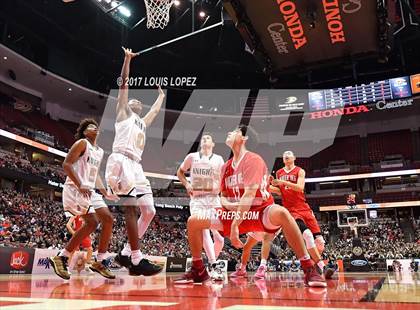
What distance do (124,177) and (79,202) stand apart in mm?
1013

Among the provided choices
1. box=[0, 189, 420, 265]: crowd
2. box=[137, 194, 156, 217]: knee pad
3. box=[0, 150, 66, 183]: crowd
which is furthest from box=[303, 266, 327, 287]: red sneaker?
box=[0, 150, 66, 183]: crowd

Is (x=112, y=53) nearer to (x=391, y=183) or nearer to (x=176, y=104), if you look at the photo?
(x=176, y=104)

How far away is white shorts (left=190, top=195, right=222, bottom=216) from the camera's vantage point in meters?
4.38

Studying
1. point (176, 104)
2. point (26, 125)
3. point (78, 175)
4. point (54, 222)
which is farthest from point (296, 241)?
point (176, 104)

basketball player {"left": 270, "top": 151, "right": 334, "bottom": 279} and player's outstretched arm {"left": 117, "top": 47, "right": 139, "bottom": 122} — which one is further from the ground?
player's outstretched arm {"left": 117, "top": 47, "right": 139, "bottom": 122}

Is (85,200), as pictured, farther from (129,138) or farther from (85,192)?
(129,138)

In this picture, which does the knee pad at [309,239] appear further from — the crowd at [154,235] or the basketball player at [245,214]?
the crowd at [154,235]

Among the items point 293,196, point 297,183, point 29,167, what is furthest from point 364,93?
point 297,183

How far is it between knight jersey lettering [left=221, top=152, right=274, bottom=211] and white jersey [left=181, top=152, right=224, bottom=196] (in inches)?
20.0

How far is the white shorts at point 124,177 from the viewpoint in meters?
4.14

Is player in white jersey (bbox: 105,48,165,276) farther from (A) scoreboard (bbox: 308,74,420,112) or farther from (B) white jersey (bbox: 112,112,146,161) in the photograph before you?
(A) scoreboard (bbox: 308,74,420,112)

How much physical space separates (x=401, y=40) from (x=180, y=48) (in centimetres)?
1397

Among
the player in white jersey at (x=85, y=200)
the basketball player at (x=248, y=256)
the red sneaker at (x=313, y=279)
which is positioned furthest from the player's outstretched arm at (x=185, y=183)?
the basketball player at (x=248, y=256)

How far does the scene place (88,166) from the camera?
4.86 meters
